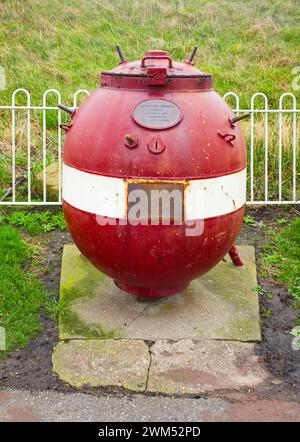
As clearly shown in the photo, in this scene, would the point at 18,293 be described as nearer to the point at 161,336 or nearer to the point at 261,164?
the point at 161,336

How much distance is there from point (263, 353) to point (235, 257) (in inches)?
43.0

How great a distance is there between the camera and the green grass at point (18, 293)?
372 centimetres

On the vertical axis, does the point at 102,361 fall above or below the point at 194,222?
below

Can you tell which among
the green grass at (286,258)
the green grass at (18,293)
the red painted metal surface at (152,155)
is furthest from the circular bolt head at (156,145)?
the green grass at (286,258)

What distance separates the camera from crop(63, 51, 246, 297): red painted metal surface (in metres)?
3.18

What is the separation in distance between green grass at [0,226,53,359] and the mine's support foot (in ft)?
4.83

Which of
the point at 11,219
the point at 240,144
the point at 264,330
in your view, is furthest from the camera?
the point at 11,219

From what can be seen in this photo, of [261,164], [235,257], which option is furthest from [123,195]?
[261,164]

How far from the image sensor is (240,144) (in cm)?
356

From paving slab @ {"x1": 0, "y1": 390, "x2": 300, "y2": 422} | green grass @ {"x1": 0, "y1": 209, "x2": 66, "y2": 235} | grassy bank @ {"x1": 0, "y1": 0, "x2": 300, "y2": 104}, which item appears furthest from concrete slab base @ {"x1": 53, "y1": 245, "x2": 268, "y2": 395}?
grassy bank @ {"x1": 0, "y1": 0, "x2": 300, "y2": 104}

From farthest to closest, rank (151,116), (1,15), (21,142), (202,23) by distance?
(202,23)
(1,15)
(21,142)
(151,116)

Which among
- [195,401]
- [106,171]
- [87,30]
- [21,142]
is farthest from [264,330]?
[87,30]

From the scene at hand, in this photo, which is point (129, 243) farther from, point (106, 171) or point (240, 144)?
point (240, 144)

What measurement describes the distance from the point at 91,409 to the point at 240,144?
1.83 meters
